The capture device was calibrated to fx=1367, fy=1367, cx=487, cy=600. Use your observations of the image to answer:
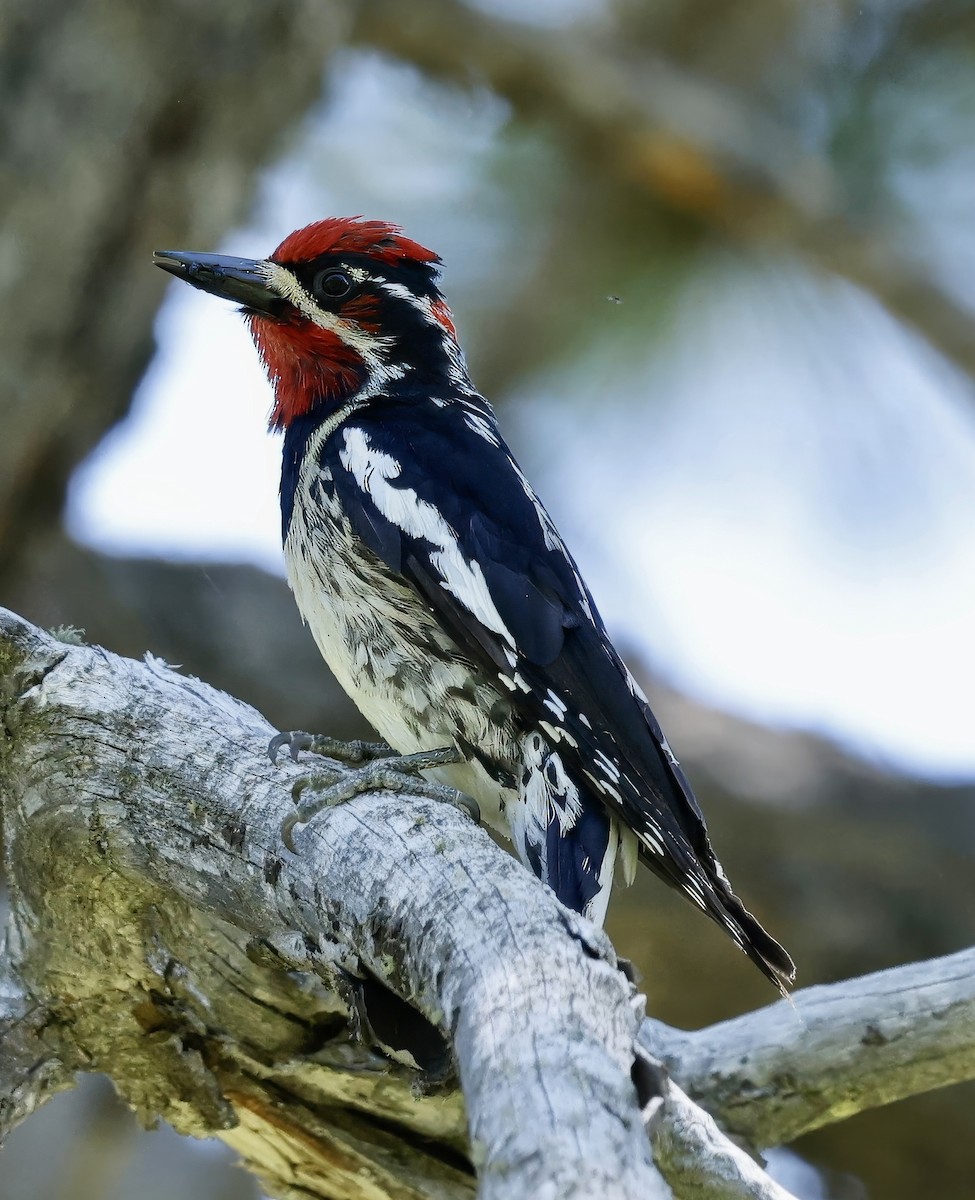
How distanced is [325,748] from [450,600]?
331 millimetres

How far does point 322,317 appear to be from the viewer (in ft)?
9.39

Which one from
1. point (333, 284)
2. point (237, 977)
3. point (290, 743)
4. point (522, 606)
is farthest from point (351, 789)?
point (333, 284)

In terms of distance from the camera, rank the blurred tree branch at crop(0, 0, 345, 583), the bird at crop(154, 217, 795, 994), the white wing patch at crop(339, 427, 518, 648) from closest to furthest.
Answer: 1. the bird at crop(154, 217, 795, 994)
2. the white wing patch at crop(339, 427, 518, 648)
3. the blurred tree branch at crop(0, 0, 345, 583)

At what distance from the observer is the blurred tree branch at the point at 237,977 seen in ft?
5.73

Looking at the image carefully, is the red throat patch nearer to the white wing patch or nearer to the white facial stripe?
the white facial stripe

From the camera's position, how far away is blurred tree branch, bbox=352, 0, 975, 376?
4.20 meters

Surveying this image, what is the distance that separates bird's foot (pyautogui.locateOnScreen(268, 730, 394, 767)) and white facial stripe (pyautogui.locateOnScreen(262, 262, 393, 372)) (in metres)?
0.87

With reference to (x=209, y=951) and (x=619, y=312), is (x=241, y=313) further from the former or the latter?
(x=619, y=312)

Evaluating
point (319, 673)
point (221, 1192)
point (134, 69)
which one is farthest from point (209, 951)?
point (221, 1192)

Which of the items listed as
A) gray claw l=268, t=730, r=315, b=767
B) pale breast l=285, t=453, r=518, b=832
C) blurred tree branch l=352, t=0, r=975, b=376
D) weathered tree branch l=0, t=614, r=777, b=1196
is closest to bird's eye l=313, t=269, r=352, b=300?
pale breast l=285, t=453, r=518, b=832

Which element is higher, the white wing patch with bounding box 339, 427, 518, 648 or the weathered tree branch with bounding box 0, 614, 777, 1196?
the white wing patch with bounding box 339, 427, 518, 648

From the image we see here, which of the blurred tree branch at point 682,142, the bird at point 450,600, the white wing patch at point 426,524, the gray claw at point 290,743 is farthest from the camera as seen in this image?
the blurred tree branch at point 682,142

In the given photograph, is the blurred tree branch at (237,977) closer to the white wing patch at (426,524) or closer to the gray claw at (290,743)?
the gray claw at (290,743)

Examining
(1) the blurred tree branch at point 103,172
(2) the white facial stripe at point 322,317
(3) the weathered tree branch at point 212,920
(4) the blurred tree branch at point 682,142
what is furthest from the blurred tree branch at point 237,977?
(4) the blurred tree branch at point 682,142
